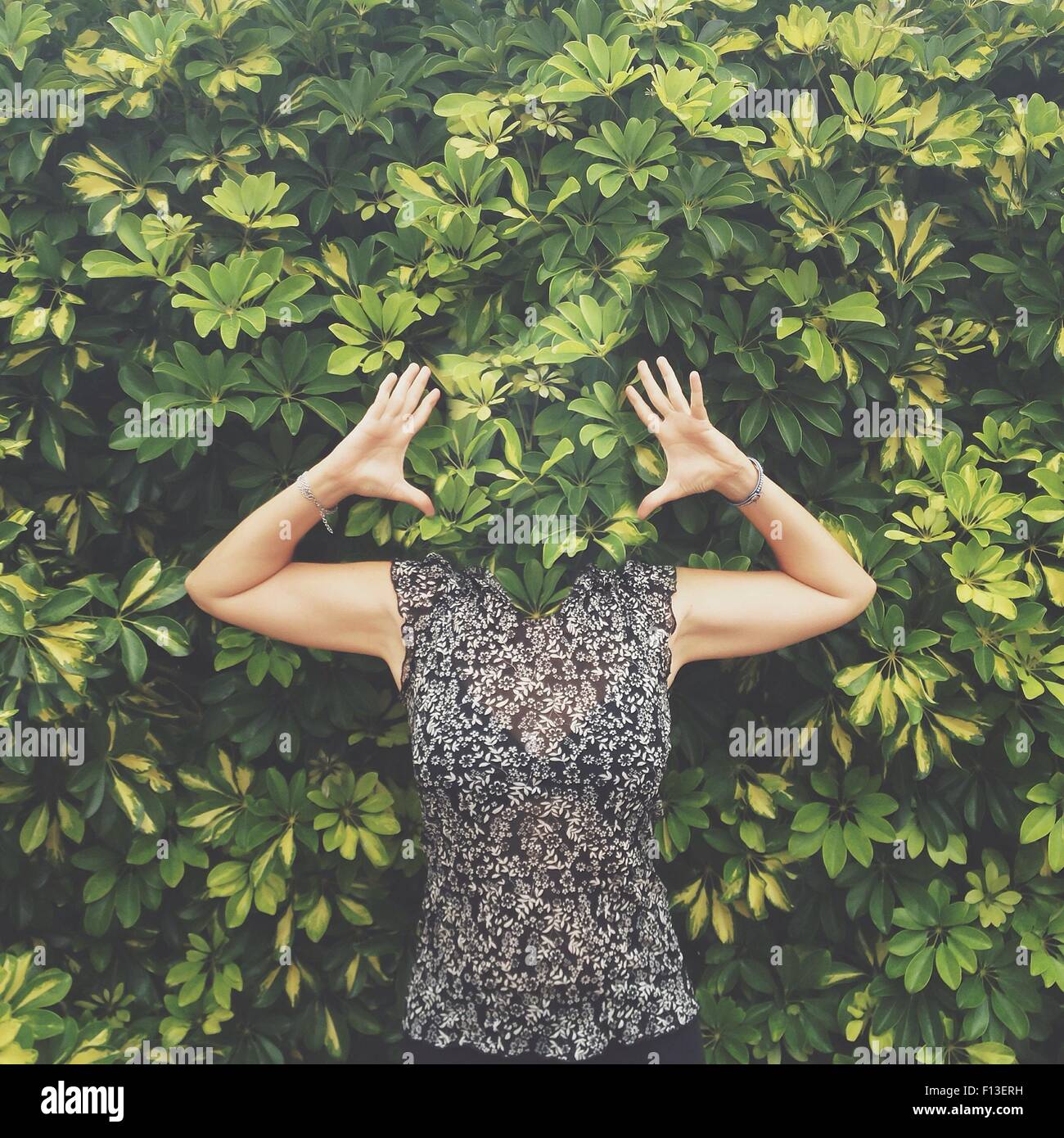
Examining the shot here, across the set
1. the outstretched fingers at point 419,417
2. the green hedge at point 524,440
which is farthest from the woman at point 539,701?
the green hedge at point 524,440

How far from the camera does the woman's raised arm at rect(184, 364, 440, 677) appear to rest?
1657mm

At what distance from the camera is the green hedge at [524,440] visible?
1.75m

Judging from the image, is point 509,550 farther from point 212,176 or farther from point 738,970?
point 738,970

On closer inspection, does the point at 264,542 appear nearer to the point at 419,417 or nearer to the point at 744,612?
the point at 419,417

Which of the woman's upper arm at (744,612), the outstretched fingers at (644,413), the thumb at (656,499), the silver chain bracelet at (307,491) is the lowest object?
the woman's upper arm at (744,612)

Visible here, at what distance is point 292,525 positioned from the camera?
169 cm

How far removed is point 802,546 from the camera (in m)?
1.75

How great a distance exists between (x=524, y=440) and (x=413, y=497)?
0.76 feet

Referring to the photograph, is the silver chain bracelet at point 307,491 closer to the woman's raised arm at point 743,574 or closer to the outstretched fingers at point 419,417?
the outstretched fingers at point 419,417

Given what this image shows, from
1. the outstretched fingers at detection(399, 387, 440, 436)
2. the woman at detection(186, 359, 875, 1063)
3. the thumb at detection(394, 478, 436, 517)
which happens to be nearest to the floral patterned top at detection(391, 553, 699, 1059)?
the woman at detection(186, 359, 875, 1063)

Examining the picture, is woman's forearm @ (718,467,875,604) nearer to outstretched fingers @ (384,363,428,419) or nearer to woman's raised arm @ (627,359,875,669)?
woman's raised arm @ (627,359,875,669)

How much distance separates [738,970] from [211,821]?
1.08 metres

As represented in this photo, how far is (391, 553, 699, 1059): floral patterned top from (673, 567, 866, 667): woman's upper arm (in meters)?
0.04
